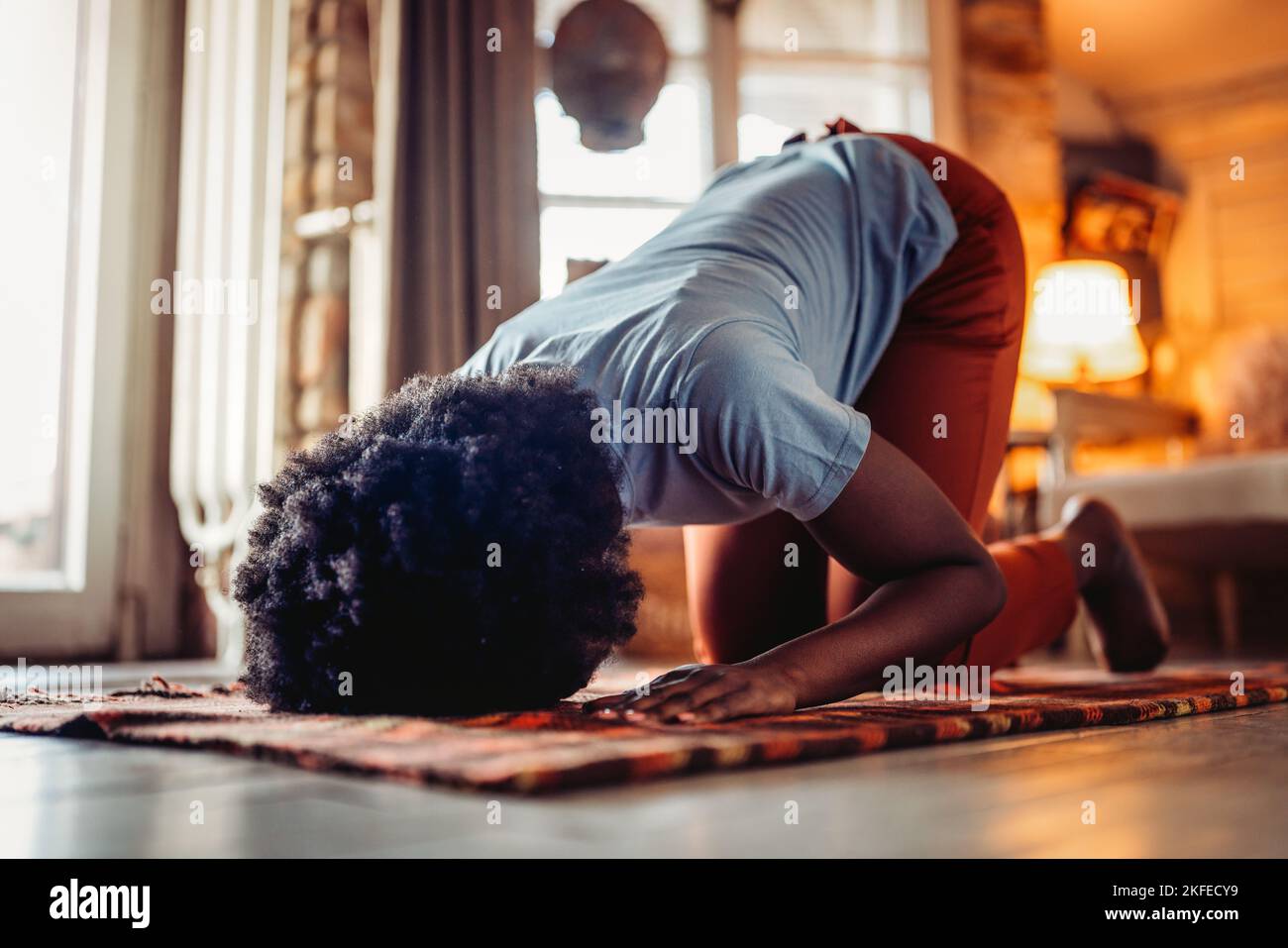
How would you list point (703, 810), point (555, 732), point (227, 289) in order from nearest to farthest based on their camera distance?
point (703, 810) → point (555, 732) → point (227, 289)

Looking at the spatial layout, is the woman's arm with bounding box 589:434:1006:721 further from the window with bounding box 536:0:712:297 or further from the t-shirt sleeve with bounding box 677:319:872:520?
the window with bounding box 536:0:712:297

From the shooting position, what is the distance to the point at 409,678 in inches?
39.1

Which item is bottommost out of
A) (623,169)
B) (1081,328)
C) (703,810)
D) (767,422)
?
(703,810)

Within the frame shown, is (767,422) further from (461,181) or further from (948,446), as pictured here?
(461,181)

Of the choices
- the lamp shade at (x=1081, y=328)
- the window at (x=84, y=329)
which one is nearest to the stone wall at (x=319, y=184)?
the window at (x=84, y=329)

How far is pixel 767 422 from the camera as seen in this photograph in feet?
3.23

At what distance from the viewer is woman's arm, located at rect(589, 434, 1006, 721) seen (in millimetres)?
1009

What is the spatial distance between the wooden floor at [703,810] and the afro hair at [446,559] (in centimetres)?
14

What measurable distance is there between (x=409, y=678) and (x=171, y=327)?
242 centimetres

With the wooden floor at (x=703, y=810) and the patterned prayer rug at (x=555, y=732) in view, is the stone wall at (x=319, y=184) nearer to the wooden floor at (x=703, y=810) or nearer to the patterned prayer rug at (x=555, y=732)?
the patterned prayer rug at (x=555, y=732)

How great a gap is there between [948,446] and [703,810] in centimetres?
90

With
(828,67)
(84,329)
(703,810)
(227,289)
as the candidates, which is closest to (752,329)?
(703,810)

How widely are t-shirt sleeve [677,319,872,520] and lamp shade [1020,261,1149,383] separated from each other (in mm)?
3090

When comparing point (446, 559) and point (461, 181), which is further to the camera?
point (461, 181)
